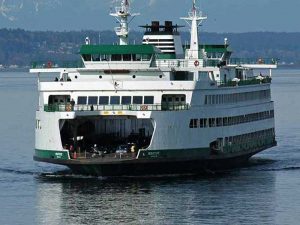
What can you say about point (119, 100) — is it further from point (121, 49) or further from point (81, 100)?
point (121, 49)

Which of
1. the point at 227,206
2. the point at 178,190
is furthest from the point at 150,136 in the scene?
the point at 227,206

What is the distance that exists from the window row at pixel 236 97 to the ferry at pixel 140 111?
0.05 meters

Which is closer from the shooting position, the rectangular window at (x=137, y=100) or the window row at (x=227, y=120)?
the rectangular window at (x=137, y=100)

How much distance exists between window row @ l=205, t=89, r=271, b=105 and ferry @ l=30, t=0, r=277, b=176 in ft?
0.17

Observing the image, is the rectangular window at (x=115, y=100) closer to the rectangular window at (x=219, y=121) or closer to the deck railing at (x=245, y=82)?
the rectangular window at (x=219, y=121)

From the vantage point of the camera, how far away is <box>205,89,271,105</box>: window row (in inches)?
2547

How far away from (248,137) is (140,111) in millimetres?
11438

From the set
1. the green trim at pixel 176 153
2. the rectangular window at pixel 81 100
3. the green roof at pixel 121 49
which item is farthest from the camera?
the green roof at pixel 121 49

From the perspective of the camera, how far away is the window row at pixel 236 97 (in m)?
64.7

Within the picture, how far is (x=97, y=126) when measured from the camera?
68000mm

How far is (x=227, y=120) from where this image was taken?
67000 mm

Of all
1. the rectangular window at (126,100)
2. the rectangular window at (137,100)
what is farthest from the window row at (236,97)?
the rectangular window at (126,100)

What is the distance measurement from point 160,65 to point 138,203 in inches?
436

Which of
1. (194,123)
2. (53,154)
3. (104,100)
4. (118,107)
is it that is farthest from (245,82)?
(53,154)
